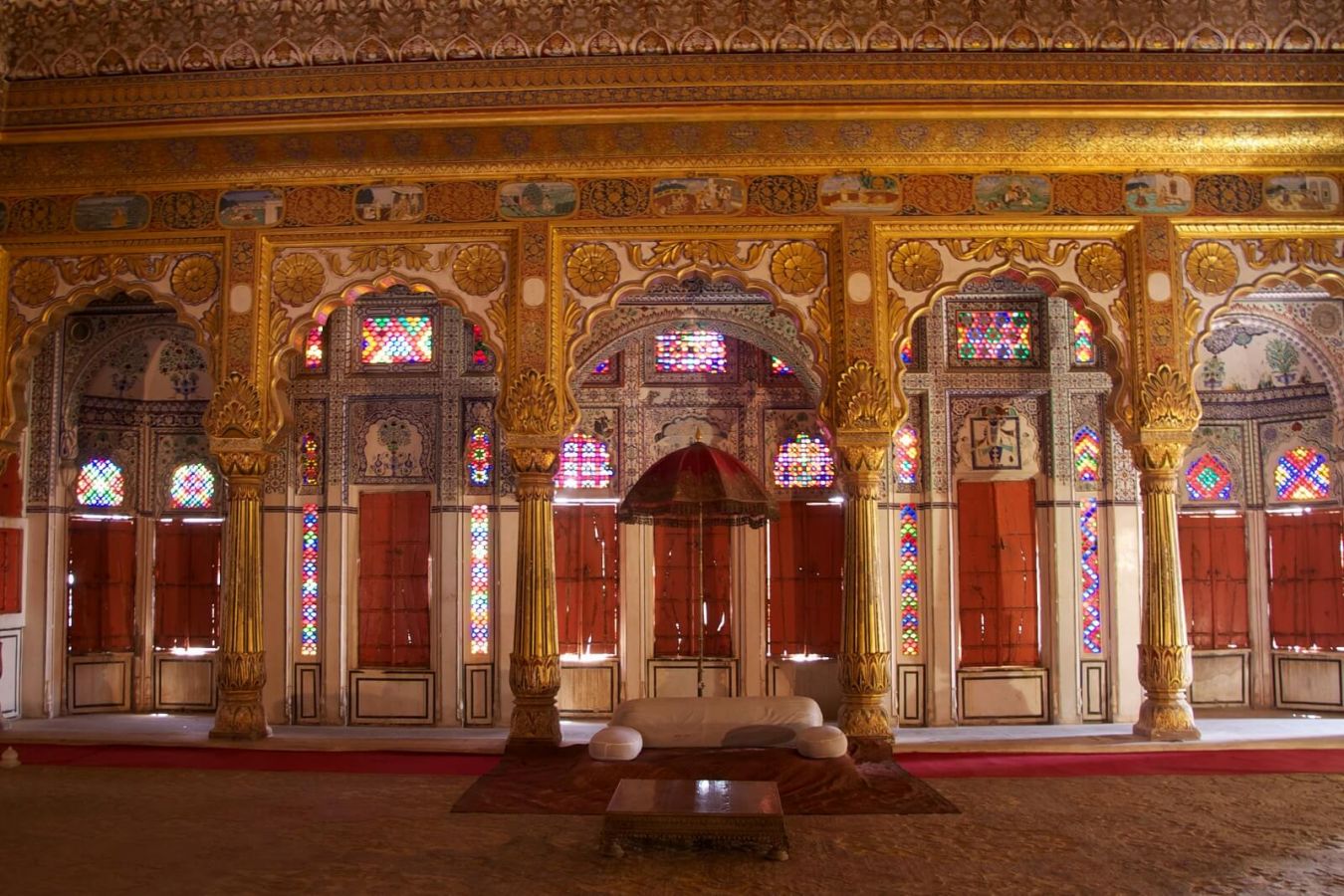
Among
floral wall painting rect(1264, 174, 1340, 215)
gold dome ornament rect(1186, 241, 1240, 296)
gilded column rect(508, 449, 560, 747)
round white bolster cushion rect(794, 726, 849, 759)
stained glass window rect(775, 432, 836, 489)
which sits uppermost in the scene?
floral wall painting rect(1264, 174, 1340, 215)

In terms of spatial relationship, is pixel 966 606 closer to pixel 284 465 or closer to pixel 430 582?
pixel 430 582

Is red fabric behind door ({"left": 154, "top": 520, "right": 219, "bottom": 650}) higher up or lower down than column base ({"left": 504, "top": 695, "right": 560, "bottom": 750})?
higher up

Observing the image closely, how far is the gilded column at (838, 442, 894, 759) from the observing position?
423 inches

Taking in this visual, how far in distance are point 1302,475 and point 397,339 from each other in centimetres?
1111

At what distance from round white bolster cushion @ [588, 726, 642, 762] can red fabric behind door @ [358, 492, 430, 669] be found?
4.43m

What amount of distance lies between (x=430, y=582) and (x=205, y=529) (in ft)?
10.2

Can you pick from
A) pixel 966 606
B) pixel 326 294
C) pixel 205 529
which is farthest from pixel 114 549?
pixel 966 606

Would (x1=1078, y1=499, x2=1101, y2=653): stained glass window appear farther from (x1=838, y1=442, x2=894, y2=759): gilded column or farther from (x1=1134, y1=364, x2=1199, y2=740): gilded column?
(x1=838, y1=442, x2=894, y2=759): gilded column

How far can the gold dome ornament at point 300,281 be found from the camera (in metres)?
11.4

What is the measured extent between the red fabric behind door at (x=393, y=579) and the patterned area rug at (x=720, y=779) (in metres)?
3.99

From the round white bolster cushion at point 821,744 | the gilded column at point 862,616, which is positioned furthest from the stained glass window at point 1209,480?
the round white bolster cushion at point 821,744

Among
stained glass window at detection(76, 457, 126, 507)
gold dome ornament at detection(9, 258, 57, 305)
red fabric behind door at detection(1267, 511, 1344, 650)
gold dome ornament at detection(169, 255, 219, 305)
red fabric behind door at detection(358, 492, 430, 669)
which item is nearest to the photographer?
gold dome ornament at detection(169, 255, 219, 305)

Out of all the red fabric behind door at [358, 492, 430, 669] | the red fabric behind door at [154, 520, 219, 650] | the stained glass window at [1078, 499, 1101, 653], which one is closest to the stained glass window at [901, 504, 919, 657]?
the stained glass window at [1078, 499, 1101, 653]

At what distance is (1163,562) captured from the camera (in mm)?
11000
